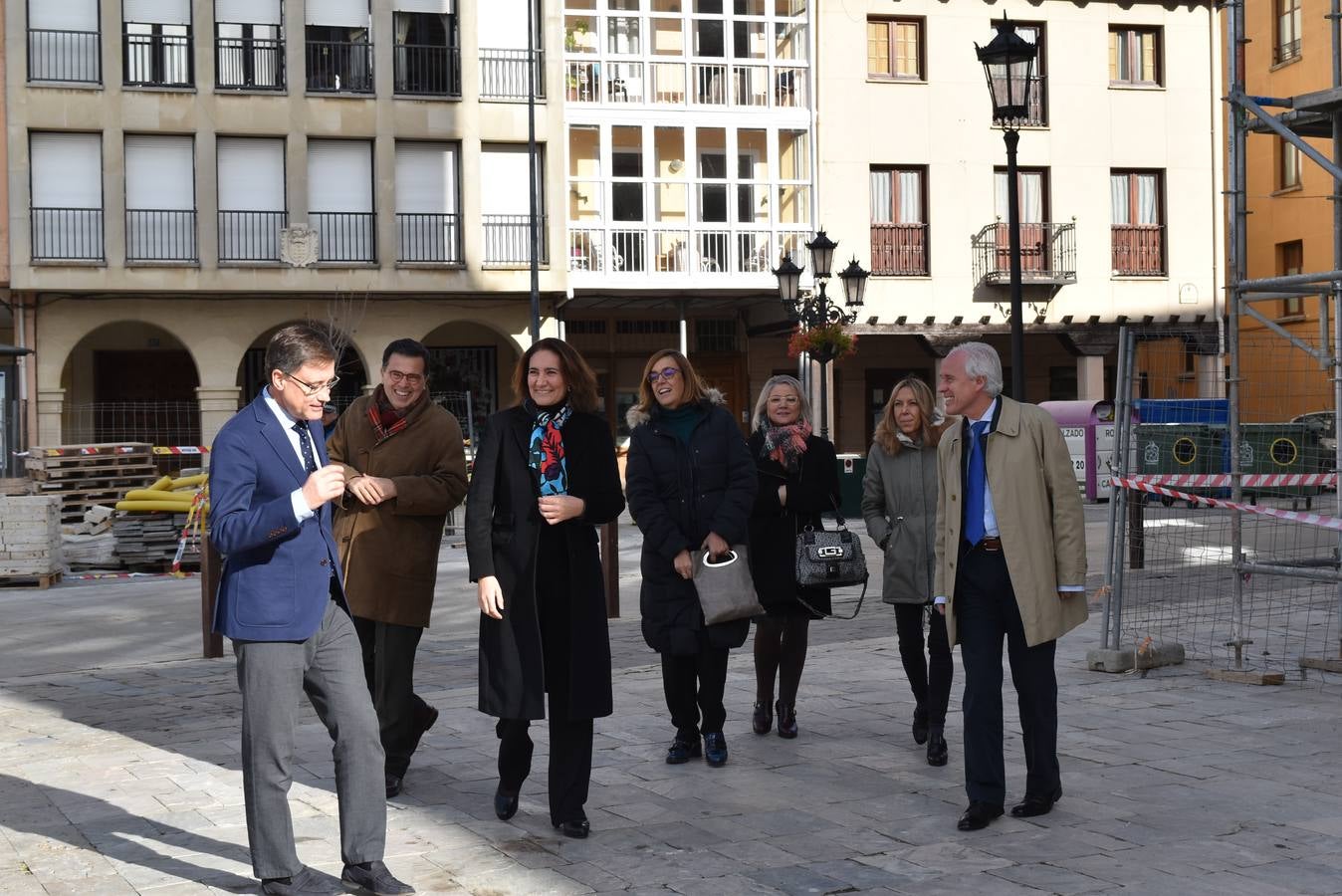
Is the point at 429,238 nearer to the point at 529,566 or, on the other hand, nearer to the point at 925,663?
the point at 925,663

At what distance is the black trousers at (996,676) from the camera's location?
20.9 ft

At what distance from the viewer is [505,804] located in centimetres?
655

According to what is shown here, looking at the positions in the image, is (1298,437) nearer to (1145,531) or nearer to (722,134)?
(1145,531)

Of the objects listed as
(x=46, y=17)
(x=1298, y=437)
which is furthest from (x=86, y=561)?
(x=1298, y=437)

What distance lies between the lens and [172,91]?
30422mm

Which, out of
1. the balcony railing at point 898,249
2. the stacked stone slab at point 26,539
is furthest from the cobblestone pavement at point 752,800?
the balcony railing at point 898,249

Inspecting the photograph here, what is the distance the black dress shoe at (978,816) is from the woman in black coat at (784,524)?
198 centimetres

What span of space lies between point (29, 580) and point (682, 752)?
13.2 m

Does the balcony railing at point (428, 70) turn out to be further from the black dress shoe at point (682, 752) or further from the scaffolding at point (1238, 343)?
the black dress shoe at point (682, 752)

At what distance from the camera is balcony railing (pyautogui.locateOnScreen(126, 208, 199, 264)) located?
99.6 feet

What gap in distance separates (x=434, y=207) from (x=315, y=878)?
27.1 metres

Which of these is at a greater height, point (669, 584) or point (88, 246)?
point (88, 246)

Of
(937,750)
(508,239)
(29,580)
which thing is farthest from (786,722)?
(508,239)

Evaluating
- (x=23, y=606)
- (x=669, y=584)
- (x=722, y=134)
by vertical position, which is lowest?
(x=23, y=606)
